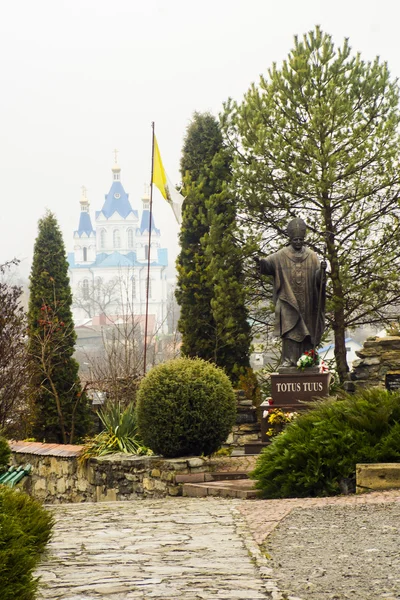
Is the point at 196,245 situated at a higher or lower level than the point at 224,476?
higher

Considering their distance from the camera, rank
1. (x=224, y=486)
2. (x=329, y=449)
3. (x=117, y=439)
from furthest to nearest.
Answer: (x=117, y=439), (x=224, y=486), (x=329, y=449)

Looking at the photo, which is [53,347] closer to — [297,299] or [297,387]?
[297,299]

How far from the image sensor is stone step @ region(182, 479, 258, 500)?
29.6 ft

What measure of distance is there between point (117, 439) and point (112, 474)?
35.1 inches

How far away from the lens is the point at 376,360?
16.0 m

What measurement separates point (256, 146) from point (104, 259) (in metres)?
118

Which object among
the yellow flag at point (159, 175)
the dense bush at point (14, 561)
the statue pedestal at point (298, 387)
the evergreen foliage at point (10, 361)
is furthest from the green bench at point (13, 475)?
the yellow flag at point (159, 175)

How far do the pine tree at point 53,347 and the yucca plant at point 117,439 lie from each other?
4.06m

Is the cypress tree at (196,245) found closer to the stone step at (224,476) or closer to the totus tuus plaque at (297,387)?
the totus tuus plaque at (297,387)

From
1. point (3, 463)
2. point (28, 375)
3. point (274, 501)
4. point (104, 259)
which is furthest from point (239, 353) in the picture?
point (104, 259)

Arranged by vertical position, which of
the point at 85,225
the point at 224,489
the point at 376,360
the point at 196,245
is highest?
the point at 85,225

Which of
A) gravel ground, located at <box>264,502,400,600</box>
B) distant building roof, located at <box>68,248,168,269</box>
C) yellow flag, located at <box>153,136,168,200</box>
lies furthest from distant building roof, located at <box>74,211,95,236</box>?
gravel ground, located at <box>264,502,400,600</box>

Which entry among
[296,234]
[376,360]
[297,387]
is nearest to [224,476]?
[297,387]

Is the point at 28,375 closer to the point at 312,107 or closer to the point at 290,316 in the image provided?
the point at 290,316
